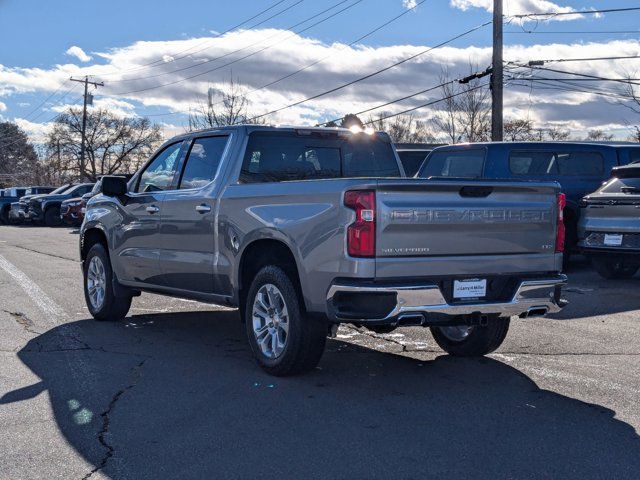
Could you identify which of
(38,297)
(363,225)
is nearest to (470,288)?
(363,225)

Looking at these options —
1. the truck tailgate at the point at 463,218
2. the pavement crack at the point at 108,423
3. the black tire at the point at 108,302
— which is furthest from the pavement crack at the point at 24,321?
the truck tailgate at the point at 463,218

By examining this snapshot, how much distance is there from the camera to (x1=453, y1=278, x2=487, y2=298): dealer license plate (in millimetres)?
5534

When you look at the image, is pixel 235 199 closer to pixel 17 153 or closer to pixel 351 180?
pixel 351 180

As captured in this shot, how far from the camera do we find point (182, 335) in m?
7.87

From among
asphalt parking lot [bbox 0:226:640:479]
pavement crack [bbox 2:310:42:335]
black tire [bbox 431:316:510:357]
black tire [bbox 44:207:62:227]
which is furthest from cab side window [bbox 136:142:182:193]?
black tire [bbox 44:207:62:227]

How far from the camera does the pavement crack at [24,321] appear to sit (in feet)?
26.4

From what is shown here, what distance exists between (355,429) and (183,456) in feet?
3.48

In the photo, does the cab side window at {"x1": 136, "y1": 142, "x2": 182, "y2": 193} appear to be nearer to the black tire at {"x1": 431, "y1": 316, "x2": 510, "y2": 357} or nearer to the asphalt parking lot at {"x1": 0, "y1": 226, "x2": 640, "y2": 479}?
the asphalt parking lot at {"x1": 0, "y1": 226, "x2": 640, "y2": 479}

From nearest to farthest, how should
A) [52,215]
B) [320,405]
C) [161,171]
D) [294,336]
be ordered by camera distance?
[320,405] < [294,336] < [161,171] < [52,215]

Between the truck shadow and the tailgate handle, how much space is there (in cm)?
140

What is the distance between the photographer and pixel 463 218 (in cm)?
553

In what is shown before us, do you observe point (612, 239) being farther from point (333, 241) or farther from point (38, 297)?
point (38, 297)

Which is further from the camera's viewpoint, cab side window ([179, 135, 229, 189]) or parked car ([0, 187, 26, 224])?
parked car ([0, 187, 26, 224])

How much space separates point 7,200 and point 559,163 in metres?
34.1
